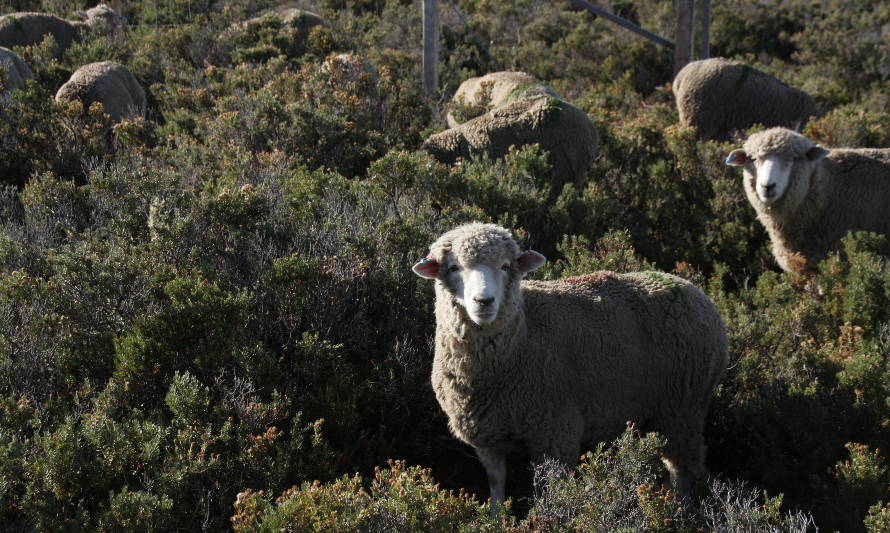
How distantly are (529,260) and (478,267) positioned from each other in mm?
398

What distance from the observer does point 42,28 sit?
50.9ft

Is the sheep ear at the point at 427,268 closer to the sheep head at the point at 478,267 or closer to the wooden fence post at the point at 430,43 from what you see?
the sheep head at the point at 478,267

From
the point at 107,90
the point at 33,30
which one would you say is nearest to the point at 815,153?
the point at 107,90

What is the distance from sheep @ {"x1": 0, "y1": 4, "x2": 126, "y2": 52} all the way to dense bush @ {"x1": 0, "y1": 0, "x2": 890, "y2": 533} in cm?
753

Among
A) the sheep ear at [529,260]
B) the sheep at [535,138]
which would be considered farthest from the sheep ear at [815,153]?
the sheep ear at [529,260]

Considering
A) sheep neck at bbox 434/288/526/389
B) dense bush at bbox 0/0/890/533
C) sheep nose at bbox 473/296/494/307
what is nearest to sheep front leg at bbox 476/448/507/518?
dense bush at bbox 0/0/890/533

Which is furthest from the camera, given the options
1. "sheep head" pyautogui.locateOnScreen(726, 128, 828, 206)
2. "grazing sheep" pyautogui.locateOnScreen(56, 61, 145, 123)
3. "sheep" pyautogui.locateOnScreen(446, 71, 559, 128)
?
"grazing sheep" pyautogui.locateOnScreen(56, 61, 145, 123)

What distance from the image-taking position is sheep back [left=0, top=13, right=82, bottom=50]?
49.1 feet

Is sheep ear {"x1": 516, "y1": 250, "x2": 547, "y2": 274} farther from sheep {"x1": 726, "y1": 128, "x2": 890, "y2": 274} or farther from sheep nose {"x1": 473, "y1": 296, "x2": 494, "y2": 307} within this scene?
sheep {"x1": 726, "y1": 128, "x2": 890, "y2": 274}

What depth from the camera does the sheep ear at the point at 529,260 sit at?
3.89 m

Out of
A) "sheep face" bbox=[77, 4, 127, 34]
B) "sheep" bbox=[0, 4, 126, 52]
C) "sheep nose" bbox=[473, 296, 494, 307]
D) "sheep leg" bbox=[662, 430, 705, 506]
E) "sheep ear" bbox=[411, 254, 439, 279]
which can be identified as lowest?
"sheep face" bbox=[77, 4, 127, 34]

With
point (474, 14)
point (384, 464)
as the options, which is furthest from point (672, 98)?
point (384, 464)

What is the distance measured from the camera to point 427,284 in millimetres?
5305

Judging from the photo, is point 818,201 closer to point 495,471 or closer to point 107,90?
point 495,471
